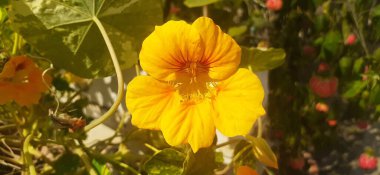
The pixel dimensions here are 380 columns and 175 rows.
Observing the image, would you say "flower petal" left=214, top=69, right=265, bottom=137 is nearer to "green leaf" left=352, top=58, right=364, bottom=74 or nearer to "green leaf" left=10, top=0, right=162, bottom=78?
"green leaf" left=10, top=0, right=162, bottom=78

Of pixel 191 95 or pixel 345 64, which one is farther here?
pixel 345 64

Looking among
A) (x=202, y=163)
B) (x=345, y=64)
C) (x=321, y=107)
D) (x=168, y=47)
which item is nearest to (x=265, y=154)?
(x=202, y=163)

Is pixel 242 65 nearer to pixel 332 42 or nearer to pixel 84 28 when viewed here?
pixel 84 28

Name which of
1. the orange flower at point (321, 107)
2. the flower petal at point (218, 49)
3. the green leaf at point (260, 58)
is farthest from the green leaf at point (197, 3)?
the orange flower at point (321, 107)

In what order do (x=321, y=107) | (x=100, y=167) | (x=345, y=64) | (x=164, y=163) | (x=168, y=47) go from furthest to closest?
(x=321, y=107)
(x=345, y=64)
(x=100, y=167)
(x=164, y=163)
(x=168, y=47)

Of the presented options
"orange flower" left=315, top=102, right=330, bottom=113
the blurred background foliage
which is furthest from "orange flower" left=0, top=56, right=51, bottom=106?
"orange flower" left=315, top=102, right=330, bottom=113
